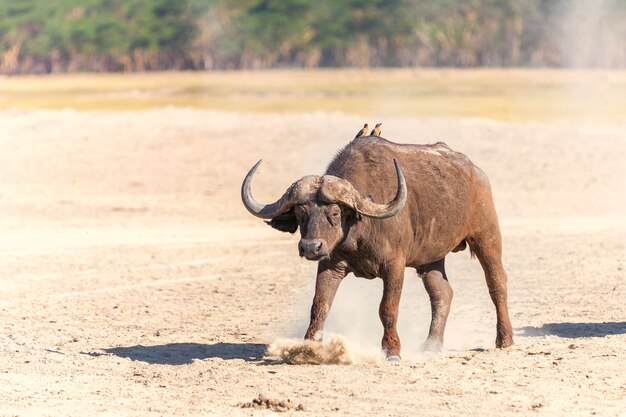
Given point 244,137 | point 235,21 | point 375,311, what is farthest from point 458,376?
point 235,21

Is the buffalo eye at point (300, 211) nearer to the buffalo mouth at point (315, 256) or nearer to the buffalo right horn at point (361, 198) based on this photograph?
the buffalo right horn at point (361, 198)

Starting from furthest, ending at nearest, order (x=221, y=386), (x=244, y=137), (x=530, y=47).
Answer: (x=530, y=47) < (x=244, y=137) < (x=221, y=386)

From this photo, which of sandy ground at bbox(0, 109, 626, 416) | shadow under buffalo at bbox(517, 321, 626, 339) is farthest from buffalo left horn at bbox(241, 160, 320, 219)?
shadow under buffalo at bbox(517, 321, 626, 339)

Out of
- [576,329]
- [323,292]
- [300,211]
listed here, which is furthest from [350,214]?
[576,329]

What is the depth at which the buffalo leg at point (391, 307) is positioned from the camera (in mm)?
9266

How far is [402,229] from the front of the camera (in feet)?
30.7

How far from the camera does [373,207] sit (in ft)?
29.1

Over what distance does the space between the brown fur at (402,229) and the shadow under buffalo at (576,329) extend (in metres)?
0.74

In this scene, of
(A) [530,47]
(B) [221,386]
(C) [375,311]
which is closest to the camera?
(B) [221,386]

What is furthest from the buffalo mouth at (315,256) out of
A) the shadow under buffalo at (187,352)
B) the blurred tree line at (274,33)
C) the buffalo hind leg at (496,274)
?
the blurred tree line at (274,33)

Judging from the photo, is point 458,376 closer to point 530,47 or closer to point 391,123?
point 391,123

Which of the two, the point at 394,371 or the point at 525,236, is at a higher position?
the point at 525,236

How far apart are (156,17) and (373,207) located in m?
89.9

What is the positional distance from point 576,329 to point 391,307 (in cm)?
227
